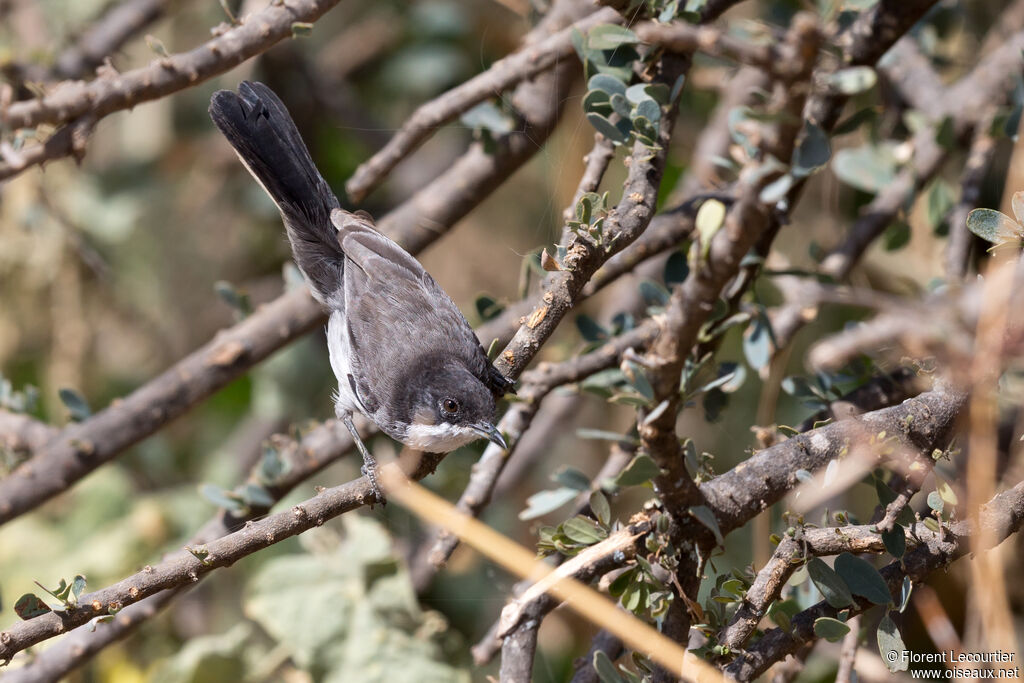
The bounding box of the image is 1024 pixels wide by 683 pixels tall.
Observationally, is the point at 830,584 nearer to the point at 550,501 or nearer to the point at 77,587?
the point at 550,501

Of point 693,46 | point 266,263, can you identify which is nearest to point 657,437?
point 693,46

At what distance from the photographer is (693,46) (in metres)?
1.20

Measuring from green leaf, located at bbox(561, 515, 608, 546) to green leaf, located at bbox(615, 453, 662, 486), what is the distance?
0.28 metres

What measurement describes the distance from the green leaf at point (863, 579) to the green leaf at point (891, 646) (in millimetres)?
75

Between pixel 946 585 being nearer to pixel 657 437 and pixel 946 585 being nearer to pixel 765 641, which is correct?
pixel 765 641

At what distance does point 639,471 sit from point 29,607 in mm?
1220

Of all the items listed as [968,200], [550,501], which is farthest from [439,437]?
[968,200]

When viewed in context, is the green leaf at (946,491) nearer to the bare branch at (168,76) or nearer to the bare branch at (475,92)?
the bare branch at (475,92)

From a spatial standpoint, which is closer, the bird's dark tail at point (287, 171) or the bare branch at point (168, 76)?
the bare branch at point (168, 76)

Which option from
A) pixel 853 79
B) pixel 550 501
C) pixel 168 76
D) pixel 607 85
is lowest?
pixel 550 501

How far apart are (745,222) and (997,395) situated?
108cm

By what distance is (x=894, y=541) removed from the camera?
72.2 inches

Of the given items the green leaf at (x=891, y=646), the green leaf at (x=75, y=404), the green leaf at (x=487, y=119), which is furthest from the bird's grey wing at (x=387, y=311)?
the green leaf at (x=891, y=646)

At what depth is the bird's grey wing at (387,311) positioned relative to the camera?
2.71 m
